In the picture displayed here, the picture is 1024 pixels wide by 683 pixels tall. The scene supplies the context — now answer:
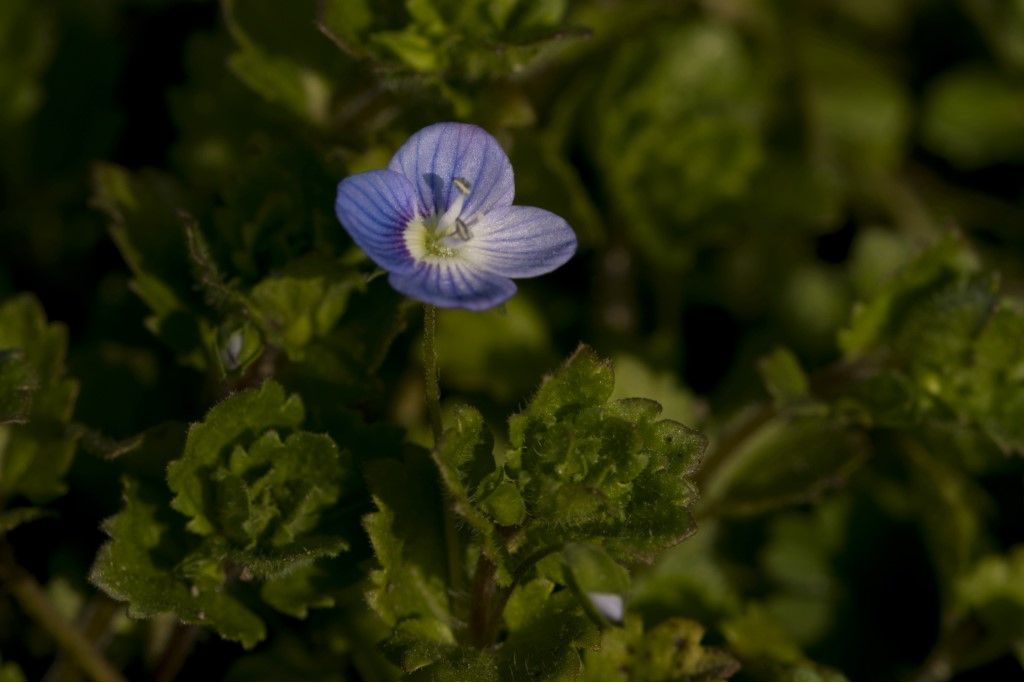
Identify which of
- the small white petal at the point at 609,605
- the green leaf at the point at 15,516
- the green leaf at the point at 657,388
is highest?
the small white petal at the point at 609,605

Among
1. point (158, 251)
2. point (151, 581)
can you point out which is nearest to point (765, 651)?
point (151, 581)

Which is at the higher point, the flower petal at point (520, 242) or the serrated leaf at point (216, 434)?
the flower petal at point (520, 242)

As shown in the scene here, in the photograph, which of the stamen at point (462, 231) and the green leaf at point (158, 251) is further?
the green leaf at point (158, 251)

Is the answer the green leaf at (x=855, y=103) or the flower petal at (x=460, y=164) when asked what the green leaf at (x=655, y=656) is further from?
the green leaf at (x=855, y=103)

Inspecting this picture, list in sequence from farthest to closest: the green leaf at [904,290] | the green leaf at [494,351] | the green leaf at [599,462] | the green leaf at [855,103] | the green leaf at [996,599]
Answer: the green leaf at [855,103] → the green leaf at [494,351] → the green leaf at [996,599] → the green leaf at [904,290] → the green leaf at [599,462]

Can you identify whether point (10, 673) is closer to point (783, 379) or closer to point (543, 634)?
point (543, 634)

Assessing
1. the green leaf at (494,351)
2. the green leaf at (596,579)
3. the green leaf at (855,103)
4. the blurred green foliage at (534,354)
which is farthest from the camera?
the green leaf at (855,103)

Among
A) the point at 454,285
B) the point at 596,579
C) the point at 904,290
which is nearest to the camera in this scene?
the point at 596,579

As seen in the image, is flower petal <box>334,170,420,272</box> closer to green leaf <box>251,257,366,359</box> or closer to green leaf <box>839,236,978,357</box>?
green leaf <box>251,257,366,359</box>

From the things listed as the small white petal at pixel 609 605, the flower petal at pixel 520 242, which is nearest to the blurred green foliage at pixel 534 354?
the small white petal at pixel 609 605
